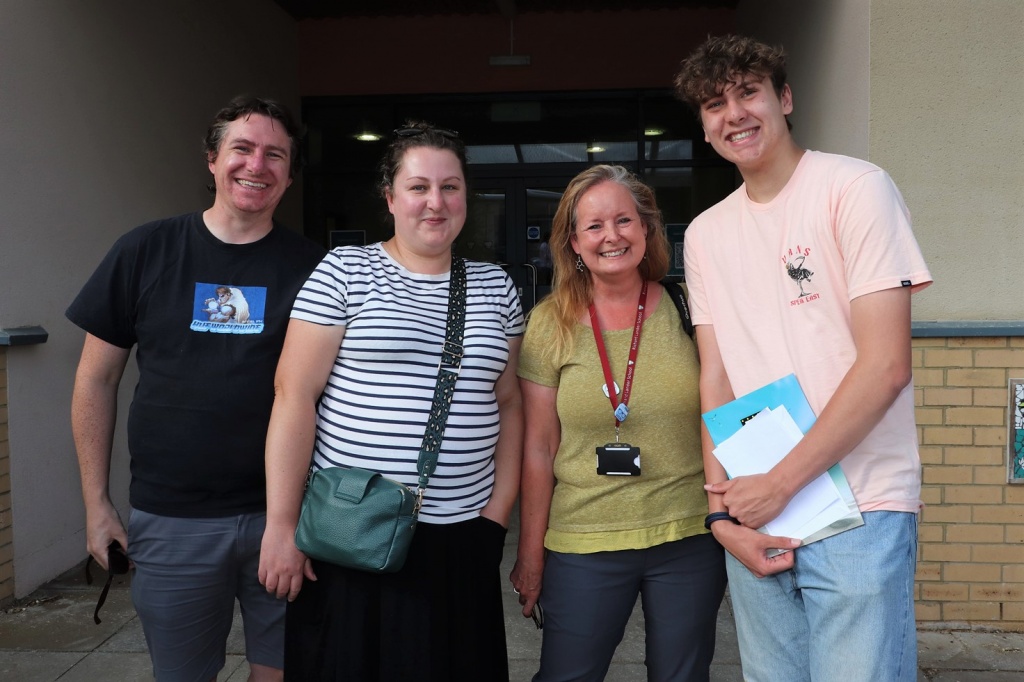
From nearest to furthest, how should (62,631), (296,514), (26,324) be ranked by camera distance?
(296,514) < (62,631) < (26,324)

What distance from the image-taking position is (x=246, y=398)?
2.18 metres

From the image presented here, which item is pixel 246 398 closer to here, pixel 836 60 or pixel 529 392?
pixel 529 392

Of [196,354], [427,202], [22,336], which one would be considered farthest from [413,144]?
[22,336]

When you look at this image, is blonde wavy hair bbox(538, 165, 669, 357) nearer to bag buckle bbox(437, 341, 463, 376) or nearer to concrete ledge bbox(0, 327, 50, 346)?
bag buckle bbox(437, 341, 463, 376)

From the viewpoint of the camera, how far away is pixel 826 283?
1779 mm

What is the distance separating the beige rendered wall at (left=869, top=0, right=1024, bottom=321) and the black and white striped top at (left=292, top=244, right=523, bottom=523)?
2.48m

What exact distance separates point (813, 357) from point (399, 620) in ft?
3.87

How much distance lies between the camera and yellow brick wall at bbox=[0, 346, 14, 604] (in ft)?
13.4

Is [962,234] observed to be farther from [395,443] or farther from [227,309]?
[227,309]

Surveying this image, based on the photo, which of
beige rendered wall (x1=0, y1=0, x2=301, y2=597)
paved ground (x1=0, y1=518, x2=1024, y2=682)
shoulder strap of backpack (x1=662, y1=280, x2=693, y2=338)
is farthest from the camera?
beige rendered wall (x1=0, y1=0, x2=301, y2=597)

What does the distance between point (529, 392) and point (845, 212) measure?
0.95 m

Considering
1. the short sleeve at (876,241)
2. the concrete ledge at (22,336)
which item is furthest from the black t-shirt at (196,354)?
the concrete ledge at (22,336)

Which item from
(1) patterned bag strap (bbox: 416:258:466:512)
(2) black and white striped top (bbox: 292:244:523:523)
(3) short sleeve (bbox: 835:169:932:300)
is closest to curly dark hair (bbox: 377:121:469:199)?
(2) black and white striped top (bbox: 292:244:523:523)

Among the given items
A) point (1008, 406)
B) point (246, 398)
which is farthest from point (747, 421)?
point (1008, 406)
